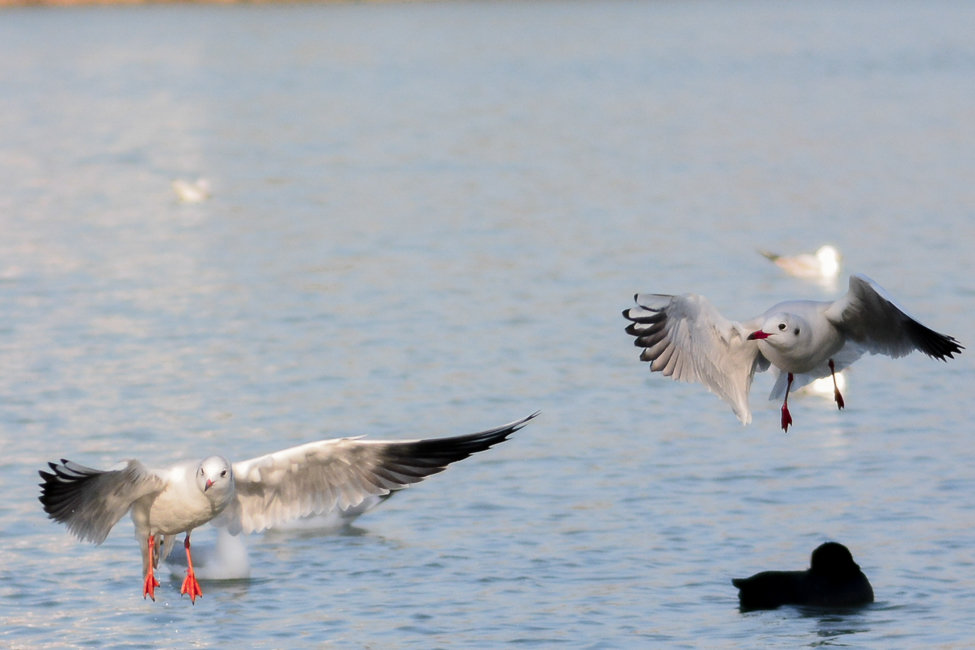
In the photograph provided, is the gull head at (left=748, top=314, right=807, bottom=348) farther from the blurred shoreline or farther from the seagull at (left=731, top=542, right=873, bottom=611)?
the blurred shoreline

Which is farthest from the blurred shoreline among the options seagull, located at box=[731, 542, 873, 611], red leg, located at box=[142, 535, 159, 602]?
seagull, located at box=[731, 542, 873, 611]

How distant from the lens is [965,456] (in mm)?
16891

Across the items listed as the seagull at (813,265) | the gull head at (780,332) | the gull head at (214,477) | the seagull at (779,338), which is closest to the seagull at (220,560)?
the gull head at (214,477)

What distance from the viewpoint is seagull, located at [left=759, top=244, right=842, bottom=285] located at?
2483cm

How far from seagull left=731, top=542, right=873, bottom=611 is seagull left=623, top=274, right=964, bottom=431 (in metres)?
1.62

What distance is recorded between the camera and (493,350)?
21.9m

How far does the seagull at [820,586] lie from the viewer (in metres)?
12.8

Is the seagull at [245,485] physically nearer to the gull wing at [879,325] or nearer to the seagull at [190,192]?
the gull wing at [879,325]

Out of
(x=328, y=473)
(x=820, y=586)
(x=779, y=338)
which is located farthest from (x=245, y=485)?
(x=820, y=586)

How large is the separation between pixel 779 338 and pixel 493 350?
1112 centimetres

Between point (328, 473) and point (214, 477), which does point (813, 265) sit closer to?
point (328, 473)

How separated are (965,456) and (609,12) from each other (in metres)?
105

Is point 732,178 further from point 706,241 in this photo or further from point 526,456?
point 526,456

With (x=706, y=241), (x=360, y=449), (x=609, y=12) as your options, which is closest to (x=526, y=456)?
(x=360, y=449)
